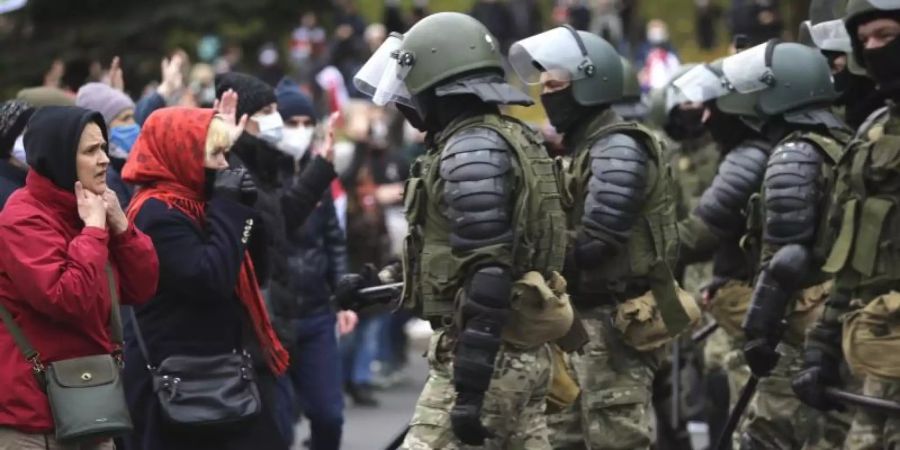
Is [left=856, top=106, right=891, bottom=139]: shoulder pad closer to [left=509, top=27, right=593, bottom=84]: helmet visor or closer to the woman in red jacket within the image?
[left=509, top=27, right=593, bottom=84]: helmet visor

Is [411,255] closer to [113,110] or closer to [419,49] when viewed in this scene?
[419,49]

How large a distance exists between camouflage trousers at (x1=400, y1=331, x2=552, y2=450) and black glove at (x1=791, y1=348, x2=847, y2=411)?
106 cm

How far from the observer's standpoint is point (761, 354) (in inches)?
348

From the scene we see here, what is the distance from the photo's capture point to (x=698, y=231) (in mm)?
10570

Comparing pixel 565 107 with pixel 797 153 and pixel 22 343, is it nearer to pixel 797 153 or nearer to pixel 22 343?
pixel 797 153

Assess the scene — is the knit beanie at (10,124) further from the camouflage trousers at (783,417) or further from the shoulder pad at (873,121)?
the camouflage trousers at (783,417)

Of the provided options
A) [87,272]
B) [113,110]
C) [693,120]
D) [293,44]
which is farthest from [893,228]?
[293,44]

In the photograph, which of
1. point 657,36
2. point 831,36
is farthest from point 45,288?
point 657,36

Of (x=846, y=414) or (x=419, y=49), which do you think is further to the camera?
(x=846, y=414)

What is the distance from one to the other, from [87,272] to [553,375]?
2.28 metres

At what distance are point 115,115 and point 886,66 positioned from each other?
4090mm

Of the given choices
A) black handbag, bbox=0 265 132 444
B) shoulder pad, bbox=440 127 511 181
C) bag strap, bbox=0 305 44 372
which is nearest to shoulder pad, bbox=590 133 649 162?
shoulder pad, bbox=440 127 511 181

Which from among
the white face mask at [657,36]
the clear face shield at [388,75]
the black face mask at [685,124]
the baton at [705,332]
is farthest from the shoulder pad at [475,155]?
the white face mask at [657,36]

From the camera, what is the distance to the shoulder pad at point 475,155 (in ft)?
25.0
